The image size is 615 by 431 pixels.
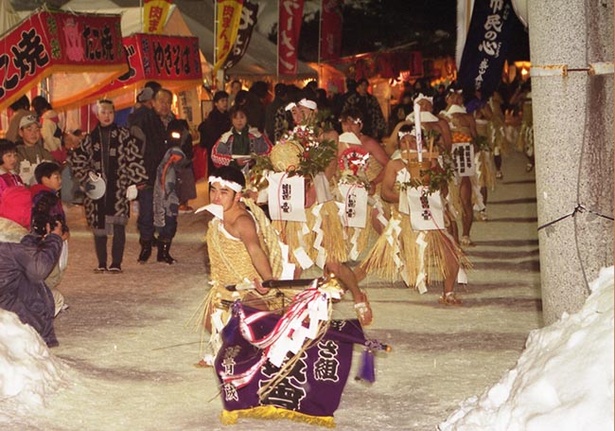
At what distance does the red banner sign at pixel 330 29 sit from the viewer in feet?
97.7

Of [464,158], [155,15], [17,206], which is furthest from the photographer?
[155,15]

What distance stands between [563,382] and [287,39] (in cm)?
2060

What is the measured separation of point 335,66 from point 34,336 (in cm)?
2846

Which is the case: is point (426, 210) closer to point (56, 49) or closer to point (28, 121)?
point (28, 121)

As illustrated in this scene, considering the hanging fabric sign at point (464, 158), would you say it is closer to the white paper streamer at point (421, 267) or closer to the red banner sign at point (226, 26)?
the white paper streamer at point (421, 267)

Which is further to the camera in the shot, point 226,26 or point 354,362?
point 226,26

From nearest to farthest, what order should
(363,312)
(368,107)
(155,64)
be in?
(363,312) < (155,64) < (368,107)

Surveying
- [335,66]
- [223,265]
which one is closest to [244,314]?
[223,265]

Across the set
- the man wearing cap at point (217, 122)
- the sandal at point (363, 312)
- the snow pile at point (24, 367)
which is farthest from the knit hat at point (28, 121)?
the snow pile at point (24, 367)

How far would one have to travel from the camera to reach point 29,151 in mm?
13211

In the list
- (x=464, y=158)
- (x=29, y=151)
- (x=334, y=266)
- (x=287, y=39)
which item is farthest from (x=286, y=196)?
(x=287, y=39)

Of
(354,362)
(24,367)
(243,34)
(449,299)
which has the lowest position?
(354,362)

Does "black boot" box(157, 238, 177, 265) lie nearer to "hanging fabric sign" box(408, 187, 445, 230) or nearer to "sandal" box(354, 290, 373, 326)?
"hanging fabric sign" box(408, 187, 445, 230)

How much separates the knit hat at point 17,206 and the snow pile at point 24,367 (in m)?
1.10
